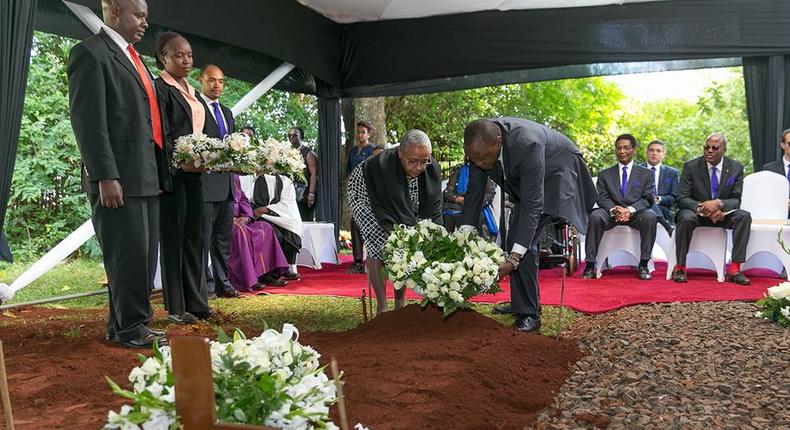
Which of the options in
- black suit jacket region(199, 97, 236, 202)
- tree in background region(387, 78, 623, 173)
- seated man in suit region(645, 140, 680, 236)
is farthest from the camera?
tree in background region(387, 78, 623, 173)

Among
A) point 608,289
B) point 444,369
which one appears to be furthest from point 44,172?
point 444,369

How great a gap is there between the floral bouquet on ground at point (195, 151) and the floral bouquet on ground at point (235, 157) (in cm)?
3

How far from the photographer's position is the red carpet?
6844 millimetres

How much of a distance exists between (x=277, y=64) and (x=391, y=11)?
189 cm

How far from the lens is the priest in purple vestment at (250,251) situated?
7.94 metres

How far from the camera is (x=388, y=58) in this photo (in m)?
11.0

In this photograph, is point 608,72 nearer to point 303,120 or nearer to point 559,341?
point 559,341

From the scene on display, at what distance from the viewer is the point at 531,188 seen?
16.3ft

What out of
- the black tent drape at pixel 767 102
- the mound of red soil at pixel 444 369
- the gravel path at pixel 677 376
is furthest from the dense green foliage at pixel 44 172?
the gravel path at pixel 677 376

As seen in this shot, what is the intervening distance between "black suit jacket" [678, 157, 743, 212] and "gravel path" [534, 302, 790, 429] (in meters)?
3.18

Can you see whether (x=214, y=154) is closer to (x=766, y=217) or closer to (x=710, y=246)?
(x=710, y=246)

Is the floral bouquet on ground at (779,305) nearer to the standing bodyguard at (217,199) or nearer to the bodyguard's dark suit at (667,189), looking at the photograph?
the bodyguard's dark suit at (667,189)

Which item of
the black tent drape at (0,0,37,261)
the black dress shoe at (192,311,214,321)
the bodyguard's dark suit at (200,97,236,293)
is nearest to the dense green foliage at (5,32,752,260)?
the bodyguard's dark suit at (200,97,236,293)

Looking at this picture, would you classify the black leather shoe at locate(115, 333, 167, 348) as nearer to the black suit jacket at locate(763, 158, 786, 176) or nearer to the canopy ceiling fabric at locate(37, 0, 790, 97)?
the canopy ceiling fabric at locate(37, 0, 790, 97)
